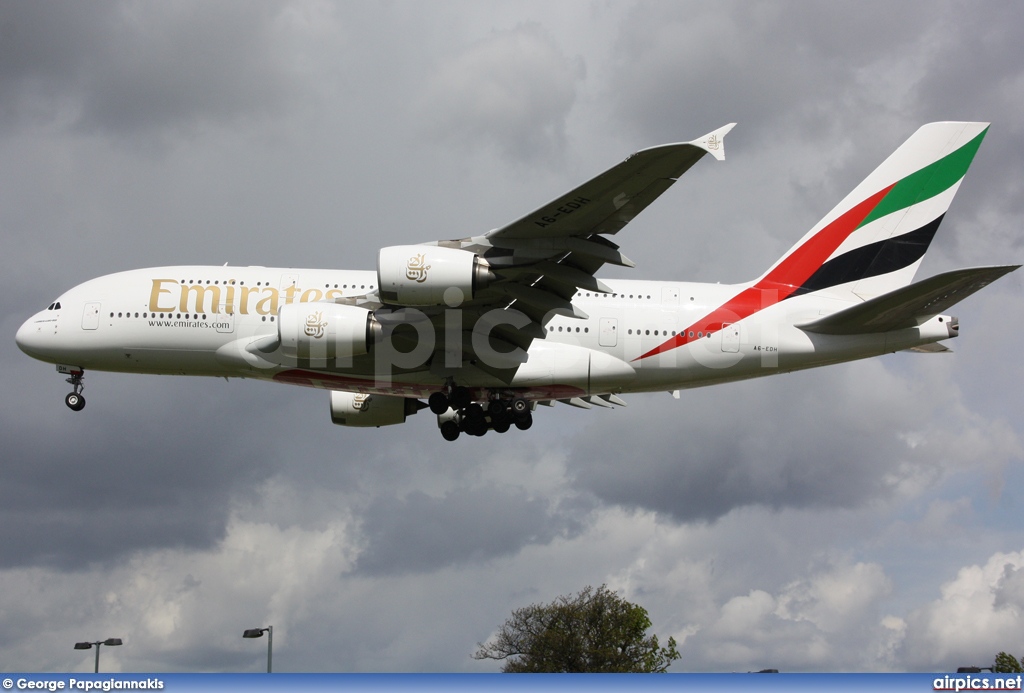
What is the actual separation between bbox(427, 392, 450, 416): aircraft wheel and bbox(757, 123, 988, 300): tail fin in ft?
32.9

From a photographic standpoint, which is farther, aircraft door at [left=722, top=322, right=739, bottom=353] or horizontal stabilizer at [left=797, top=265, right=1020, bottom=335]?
aircraft door at [left=722, top=322, right=739, bottom=353]

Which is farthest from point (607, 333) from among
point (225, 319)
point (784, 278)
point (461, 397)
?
point (225, 319)

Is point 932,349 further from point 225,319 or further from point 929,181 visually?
point 225,319

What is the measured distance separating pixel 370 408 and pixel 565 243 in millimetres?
13032

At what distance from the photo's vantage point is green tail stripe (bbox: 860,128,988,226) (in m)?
34.9

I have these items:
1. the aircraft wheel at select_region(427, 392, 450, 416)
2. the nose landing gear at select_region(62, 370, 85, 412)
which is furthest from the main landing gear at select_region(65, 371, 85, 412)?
the aircraft wheel at select_region(427, 392, 450, 416)

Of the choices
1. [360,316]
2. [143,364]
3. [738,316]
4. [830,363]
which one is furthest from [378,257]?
[830,363]

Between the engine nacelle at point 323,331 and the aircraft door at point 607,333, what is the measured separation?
263 inches

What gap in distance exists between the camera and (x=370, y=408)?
126 feet

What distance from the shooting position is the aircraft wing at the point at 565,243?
24.5 m

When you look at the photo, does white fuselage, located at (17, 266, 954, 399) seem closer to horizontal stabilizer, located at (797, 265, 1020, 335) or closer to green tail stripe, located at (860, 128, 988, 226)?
horizontal stabilizer, located at (797, 265, 1020, 335)

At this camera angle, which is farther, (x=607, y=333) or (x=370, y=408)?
(x=370, y=408)

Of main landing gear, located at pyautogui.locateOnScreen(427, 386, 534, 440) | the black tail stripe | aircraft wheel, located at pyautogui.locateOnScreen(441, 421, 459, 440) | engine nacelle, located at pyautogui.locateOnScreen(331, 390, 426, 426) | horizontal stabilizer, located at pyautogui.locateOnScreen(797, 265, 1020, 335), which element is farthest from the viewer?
engine nacelle, located at pyautogui.locateOnScreen(331, 390, 426, 426)

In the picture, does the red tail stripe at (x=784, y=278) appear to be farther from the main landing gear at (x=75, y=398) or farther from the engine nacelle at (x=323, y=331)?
the main landing gear at (x=75, y=398)
